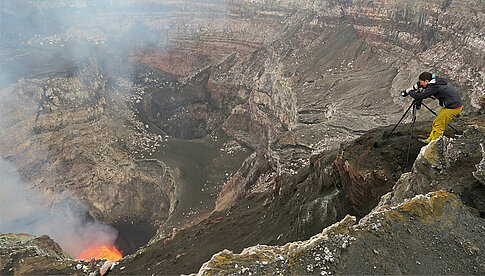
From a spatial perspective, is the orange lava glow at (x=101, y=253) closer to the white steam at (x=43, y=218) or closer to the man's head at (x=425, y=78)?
the white steam at (x=43, y=218)

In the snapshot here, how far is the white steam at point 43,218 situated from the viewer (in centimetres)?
2823

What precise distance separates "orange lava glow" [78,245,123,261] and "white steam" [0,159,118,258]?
0.60 metres

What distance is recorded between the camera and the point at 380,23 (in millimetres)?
30953

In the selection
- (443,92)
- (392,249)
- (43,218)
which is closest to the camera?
(392,249)

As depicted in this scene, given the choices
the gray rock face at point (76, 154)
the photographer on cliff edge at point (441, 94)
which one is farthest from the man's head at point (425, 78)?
the gray rock face at point (76, 154)

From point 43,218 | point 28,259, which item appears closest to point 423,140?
point 28,259

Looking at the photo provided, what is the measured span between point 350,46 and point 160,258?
29247mm

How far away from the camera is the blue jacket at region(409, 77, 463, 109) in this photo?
779 centimetres

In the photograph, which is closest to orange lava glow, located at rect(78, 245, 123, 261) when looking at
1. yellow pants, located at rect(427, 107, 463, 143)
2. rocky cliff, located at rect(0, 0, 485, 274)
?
rocky cliff, located at rect(0, 0, 485, 274)

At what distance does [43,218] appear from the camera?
2989cm

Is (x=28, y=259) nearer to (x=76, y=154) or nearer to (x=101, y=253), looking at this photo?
(x=101, y=253)

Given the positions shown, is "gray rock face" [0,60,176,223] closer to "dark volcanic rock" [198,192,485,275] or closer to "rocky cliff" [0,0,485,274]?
"rocky cliff" [0,0,485,274]

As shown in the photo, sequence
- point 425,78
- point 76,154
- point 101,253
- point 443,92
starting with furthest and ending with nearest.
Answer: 1. point 76,154
2. point 101,253
3. point 425,78
4. point 443,92

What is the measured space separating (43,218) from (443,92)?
1349 inches
